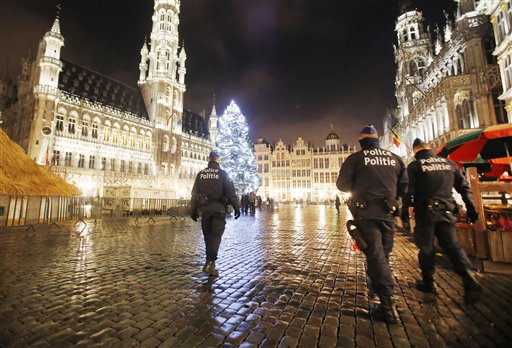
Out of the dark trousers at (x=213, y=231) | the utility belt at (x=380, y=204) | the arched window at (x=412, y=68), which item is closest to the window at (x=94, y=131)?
the dark trousers at (x=213, y=231)

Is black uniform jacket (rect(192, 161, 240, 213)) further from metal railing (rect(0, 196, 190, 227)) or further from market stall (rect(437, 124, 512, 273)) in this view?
metal railing (rect(0, 196, 190, 227))

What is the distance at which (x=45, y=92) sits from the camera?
107 ft

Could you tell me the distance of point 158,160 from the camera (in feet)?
149

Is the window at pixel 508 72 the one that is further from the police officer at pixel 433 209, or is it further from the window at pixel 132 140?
the window at pixel 132 140

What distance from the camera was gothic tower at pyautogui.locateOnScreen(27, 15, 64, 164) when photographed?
3155 cm

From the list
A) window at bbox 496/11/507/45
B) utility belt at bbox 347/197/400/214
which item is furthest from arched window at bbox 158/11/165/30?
utility belt at bbox 347/197/400/214

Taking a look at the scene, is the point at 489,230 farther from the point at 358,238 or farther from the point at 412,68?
the point at 412,68

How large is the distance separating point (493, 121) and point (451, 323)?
71.0 ft

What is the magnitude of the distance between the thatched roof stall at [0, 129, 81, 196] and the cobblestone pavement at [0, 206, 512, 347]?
21.5 feet

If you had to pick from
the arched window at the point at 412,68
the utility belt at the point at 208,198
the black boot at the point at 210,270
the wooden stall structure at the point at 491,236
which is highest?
the arched window at the point at 412,68

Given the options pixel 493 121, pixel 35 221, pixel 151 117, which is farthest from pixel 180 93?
pixel 493 121

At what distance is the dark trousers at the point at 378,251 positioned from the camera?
2.76 meters

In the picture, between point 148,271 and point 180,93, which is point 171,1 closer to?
point 180,93

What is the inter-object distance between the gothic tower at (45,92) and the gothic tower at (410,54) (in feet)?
152
